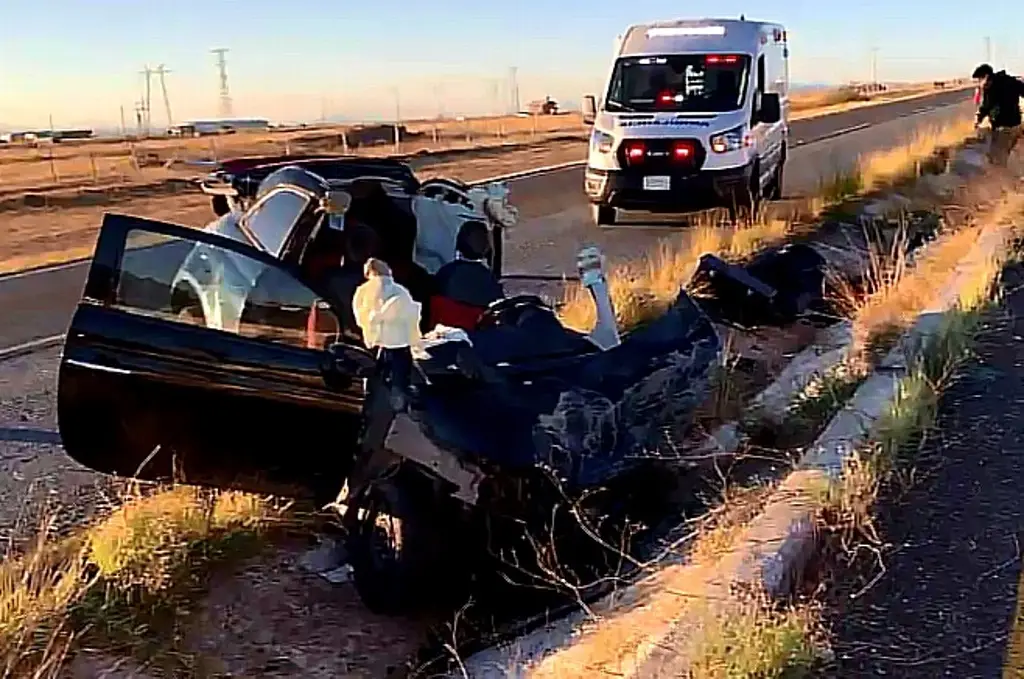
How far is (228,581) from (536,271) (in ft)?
29.8

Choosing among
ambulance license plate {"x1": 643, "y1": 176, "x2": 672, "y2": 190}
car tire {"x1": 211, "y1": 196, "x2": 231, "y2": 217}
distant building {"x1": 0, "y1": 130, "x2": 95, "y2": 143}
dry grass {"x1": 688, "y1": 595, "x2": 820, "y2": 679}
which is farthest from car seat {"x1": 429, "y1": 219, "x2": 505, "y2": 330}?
distant building {"x1": 0, "y1": 130, "x2": 95, "y2": 143}

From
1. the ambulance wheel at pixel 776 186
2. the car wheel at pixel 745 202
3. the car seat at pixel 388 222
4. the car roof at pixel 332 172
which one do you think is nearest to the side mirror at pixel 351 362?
the car seat at pixel 388 222

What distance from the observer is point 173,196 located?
104 feet

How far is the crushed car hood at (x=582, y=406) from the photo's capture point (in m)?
4.84

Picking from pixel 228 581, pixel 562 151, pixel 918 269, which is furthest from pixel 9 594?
pixel 562 151

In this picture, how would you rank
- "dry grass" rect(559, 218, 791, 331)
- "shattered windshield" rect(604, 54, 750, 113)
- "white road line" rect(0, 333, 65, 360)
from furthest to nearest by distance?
1. "shattered windshield" rect(604, 54, 750, 113)
2. "white road line" rect(0, 333, 65, 360)
3. "dry grass" rect(559, 218, 791, 331)

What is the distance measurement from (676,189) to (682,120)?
0.87m

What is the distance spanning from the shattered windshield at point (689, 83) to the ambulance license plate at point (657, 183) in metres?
0.97

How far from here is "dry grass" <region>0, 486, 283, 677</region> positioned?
4.50 m

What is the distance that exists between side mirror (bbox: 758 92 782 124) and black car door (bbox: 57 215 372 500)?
13.5 metres

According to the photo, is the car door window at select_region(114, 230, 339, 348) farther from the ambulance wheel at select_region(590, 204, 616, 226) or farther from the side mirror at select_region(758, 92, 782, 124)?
the side mirror at select_region(758, 92, 782, 124)

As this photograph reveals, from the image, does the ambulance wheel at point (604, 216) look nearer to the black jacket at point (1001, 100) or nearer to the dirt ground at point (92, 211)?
the black jacket at point (1001, 100)

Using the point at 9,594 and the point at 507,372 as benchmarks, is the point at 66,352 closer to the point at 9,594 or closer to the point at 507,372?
the point at 9,594

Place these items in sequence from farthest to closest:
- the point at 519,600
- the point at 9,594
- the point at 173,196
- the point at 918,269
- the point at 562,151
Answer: the point at 562,151 < the point at 173,196 < the point at 918,269 < the point at 519,600 < the point at 9,594
